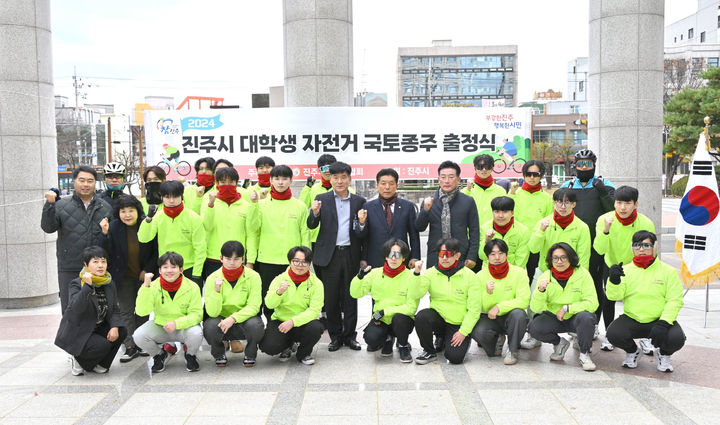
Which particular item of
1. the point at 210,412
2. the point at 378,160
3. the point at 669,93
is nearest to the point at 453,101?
the point at 669,93

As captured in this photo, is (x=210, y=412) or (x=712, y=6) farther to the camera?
(x=712, y=6)

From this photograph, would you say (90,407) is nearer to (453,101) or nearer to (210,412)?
(210,412)

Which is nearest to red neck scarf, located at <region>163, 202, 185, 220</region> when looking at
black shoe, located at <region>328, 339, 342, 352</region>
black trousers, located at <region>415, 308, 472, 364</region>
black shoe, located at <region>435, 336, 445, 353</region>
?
black shoe, located at <region>328, 339, 342, 352</region>

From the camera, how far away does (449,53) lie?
86.1m

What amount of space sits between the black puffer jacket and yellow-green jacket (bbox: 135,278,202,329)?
906mm

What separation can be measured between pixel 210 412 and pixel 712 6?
6832cm

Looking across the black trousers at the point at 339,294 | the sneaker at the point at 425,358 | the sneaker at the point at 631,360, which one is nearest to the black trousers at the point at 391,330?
the sneaker at the point at 425,358

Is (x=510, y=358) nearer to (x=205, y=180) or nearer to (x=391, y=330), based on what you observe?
(x=391, y=330)

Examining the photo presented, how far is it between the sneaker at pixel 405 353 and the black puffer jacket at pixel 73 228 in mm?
3050

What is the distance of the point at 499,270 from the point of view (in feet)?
18.0

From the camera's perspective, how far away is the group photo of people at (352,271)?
5.27m

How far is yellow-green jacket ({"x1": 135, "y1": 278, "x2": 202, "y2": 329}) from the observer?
208 inches

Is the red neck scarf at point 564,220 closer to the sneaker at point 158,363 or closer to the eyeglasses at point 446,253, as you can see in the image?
the eyeglasses at point 446,253

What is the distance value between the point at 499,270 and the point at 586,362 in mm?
1062
